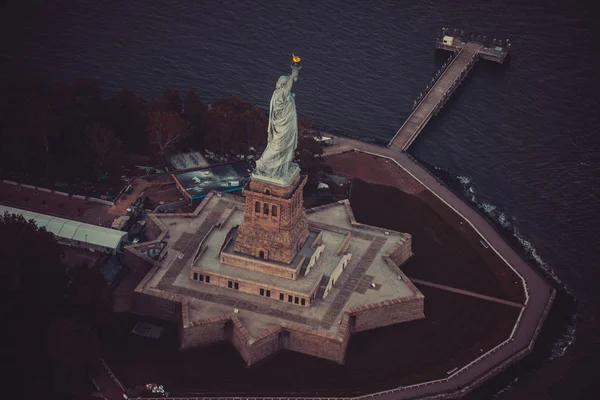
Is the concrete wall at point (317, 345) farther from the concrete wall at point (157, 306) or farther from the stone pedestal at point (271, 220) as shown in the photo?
the concrete wall at point (157, 306)

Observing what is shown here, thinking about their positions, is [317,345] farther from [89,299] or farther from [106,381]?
[89,299]

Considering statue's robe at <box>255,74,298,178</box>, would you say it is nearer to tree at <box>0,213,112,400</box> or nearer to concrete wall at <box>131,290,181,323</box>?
concrete wall at <box>131,290,181,323</box>

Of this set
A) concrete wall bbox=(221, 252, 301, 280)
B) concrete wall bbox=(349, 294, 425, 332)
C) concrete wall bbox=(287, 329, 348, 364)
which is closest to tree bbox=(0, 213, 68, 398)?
concrete wall bbox=(221, 252, 301, 280)

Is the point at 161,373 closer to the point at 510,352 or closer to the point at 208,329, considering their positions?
the point at 208,329

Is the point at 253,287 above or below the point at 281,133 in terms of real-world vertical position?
below

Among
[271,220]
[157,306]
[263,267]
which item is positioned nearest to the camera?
[271,220]

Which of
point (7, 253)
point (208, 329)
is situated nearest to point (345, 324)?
point (208, 329)

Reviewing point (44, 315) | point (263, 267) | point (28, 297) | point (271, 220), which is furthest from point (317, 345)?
point (28, 297)
